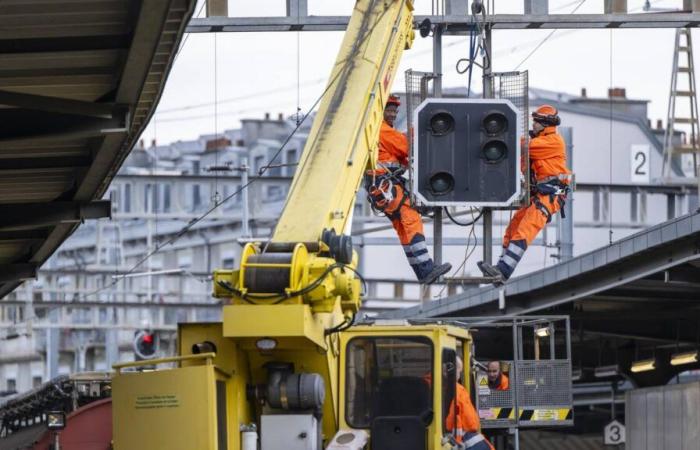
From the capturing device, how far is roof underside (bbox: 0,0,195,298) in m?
16.9

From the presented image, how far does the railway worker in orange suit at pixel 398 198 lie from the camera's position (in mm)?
24359

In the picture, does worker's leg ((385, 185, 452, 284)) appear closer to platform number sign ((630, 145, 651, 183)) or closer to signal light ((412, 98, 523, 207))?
signal light ((412, 98, 523, 207))

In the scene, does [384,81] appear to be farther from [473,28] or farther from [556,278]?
[556,278]

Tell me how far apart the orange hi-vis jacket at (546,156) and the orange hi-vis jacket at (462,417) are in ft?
21.8

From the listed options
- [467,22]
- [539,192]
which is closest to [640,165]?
[467,22]

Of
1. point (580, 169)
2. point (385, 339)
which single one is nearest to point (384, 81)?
point (385, 339)

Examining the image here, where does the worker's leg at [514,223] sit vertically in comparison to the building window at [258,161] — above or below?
above

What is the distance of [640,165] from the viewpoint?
254 ft

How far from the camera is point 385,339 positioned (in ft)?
59.3

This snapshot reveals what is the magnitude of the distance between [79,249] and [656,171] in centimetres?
2515

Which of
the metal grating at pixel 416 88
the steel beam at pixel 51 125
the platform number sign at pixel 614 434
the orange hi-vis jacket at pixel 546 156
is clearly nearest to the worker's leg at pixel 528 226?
the orange hi-vis jacket at pixel 546 156

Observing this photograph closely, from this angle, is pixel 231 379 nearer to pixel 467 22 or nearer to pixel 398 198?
pixel 398 198

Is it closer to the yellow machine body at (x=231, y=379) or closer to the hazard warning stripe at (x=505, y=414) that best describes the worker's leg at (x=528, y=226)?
the hazard warning stripe at (x=505, y=414)

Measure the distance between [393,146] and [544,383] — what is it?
345 cm
